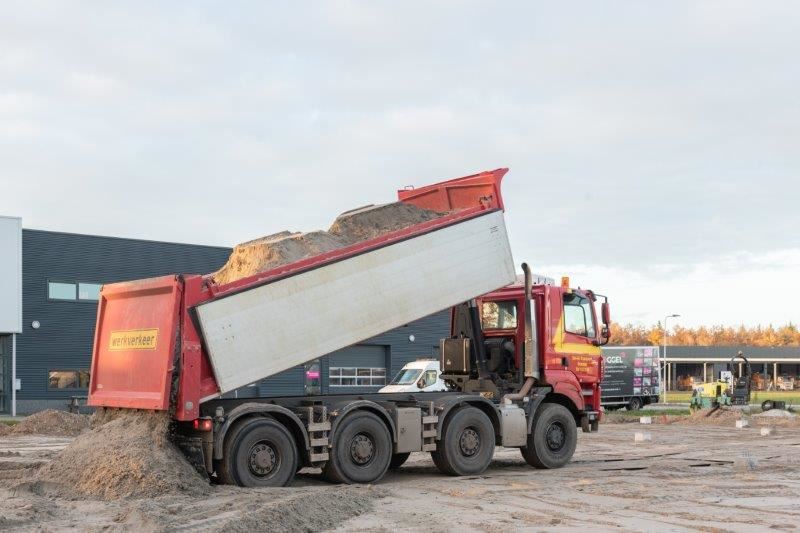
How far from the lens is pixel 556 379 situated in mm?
17109

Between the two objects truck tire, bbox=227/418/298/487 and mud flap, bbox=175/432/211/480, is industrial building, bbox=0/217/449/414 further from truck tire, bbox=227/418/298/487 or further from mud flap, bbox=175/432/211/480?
mud flap, bbox=175/432/211/480

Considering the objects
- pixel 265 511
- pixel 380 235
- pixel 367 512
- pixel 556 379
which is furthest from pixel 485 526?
pixel 556 379

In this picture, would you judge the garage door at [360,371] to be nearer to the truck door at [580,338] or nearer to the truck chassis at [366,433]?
the truck door at [580,338]

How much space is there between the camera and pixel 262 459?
43.4 ft

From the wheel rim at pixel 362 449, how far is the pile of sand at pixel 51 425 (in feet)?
47.8

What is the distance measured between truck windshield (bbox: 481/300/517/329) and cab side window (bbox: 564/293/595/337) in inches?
40.3

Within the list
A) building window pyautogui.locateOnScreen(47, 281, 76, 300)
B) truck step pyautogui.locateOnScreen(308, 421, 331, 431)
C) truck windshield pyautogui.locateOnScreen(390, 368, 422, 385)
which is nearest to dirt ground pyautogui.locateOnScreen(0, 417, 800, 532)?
Result: truck step pyautogui.locateOnScreen(308, 421, 331, 431)

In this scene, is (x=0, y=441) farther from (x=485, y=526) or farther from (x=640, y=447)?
(x=485, y=526)

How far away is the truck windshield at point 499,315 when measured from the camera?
56.3 feet

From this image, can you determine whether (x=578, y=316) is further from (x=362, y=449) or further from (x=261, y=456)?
(x=261, y=456)

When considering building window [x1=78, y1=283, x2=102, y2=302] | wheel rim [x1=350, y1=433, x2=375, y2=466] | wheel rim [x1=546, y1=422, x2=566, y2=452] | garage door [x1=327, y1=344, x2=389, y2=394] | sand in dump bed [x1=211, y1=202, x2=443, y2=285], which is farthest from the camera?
garage door [x1=327, y1=344, x2=389, y2=394]

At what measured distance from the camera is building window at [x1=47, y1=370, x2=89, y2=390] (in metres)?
39.6

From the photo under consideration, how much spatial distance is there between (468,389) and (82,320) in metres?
27.7

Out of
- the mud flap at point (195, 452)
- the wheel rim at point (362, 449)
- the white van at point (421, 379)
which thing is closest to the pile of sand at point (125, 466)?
the mud flap at point (195, 452)
